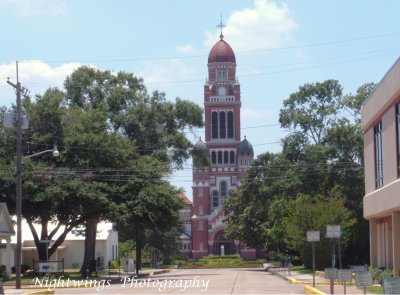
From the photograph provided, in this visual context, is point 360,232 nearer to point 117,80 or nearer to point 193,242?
point 117,80

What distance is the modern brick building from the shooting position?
3466cm

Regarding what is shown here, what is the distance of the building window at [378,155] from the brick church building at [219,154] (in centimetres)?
9197

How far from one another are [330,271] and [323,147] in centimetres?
4057

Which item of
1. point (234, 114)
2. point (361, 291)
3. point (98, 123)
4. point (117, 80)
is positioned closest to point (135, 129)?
point (117, 80)

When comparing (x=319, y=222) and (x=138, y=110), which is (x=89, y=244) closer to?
(x=138, y=110)

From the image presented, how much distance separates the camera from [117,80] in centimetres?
6650

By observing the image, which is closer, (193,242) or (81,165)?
(81,165)

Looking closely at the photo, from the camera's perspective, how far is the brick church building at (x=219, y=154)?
13312cm

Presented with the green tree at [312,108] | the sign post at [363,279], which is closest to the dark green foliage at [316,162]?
the green tree at [312,108]

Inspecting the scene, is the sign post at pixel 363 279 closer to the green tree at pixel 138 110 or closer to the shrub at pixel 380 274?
the shrub at pixel 380 274

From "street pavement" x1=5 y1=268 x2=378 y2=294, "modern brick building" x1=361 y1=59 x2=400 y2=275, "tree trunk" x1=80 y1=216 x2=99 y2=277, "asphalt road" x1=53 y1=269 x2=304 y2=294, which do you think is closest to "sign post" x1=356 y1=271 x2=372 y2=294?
"street pavement" x1=5 y1=268 x2=378 y2=294

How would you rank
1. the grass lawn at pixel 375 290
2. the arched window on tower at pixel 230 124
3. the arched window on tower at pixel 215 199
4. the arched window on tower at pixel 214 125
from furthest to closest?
1. the arched window on tower at pixel 215 199
2. the arched window on tower at pixel 214 125
3. the arched window on tower at pixel 230 124
4. the grass lawn at pixel 375 290

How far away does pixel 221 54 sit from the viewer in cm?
13562

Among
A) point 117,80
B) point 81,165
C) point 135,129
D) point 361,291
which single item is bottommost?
point 361,291
